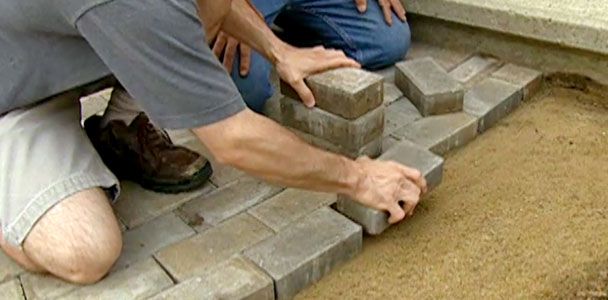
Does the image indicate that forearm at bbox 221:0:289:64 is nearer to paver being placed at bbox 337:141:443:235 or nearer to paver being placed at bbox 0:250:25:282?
paver being placed at bbox 337:141:443:235

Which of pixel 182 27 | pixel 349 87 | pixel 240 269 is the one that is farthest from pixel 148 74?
pixel 349 87

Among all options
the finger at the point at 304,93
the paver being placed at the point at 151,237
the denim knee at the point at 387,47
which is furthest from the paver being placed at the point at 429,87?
the paver being placed at the point at 151,237

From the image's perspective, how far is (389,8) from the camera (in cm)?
316

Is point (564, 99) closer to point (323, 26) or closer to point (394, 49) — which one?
point (394, 49)

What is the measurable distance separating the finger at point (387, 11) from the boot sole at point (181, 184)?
1163 millimetres

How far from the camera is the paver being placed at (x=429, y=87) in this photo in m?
2.66

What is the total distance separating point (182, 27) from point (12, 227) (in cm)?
81

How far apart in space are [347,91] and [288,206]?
397 mm

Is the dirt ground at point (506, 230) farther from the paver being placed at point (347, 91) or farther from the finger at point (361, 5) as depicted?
the finger at point (361, 5)

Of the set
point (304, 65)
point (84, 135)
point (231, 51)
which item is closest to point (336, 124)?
point (304, 65)

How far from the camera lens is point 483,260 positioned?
2062 mm

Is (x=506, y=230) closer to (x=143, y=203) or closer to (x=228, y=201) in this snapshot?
(x=228, y=201)

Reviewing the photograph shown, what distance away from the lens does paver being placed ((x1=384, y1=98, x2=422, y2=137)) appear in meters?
2.65

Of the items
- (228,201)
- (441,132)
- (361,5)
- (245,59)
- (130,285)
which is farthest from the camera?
(361,5)
